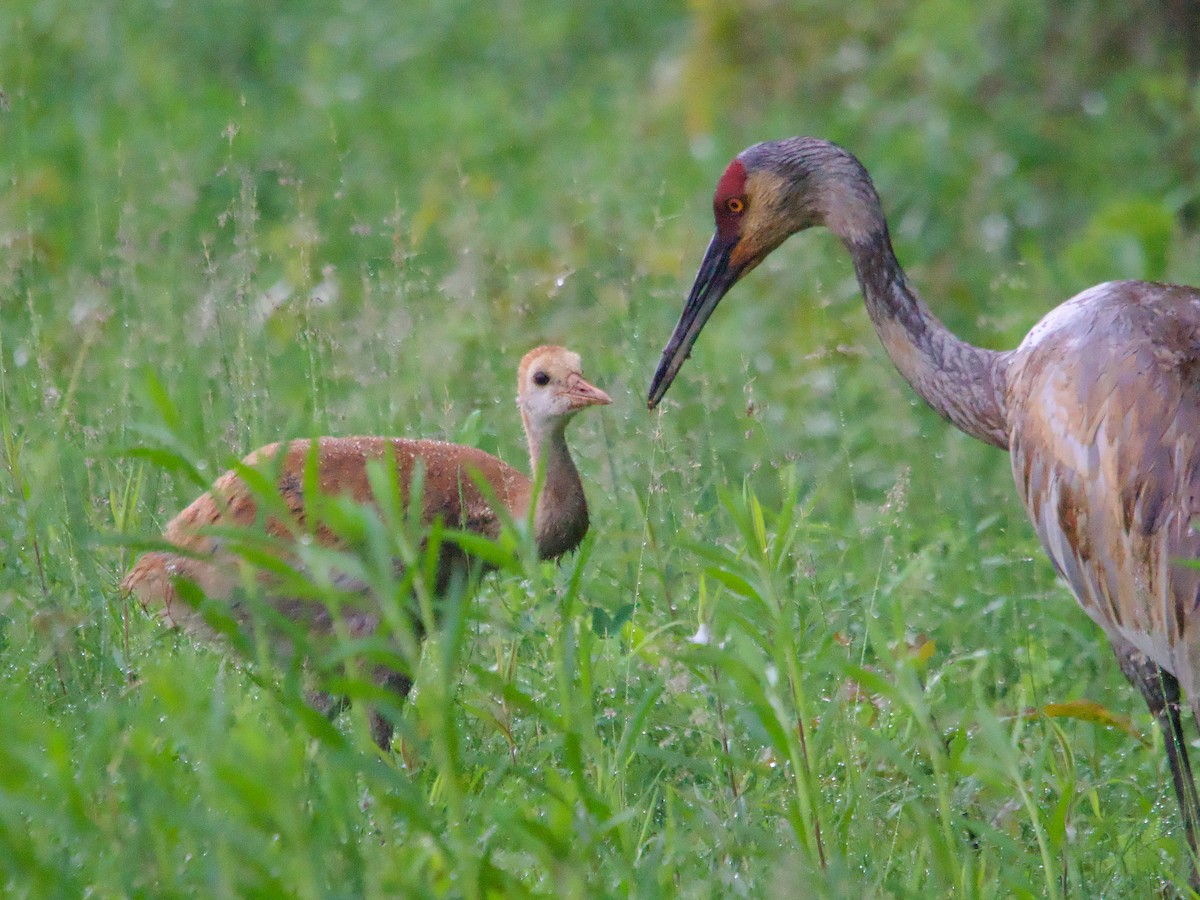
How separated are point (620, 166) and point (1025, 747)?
17.7ft

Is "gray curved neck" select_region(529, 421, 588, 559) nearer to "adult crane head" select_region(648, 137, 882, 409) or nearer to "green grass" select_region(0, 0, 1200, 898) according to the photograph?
"green grass" select_region(0, 0, 1200, 898)

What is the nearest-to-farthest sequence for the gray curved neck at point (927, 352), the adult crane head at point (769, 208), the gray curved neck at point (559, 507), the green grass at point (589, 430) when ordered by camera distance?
the green grass at point (589, 430) → the gray curved neck at point (559, 507) → the gray curved neck at point (927, 352) → the adult crane head at point (769, 208)

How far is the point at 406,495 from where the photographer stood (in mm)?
4180

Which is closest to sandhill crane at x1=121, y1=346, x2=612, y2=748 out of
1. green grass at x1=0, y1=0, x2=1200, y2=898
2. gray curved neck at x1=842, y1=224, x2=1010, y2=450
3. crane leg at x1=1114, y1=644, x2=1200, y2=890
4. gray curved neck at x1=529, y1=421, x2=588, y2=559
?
gray curved neck at x1=529, y1=421, x2=588, y2=559

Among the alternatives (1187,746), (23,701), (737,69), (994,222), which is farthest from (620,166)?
(23,701)

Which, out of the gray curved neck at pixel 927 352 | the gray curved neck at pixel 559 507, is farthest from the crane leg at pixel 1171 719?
the gray curved neck at pixel 559 507

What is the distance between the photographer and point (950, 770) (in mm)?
2848

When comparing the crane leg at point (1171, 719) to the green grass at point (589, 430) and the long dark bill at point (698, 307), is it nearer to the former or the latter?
the green grass at point (589, 430)

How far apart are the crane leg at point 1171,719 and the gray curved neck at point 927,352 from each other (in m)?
0.75

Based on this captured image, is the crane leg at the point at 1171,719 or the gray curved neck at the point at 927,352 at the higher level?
the gray curved neck at the point at 927,352

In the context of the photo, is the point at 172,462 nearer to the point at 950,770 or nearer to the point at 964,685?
the point at 950,770

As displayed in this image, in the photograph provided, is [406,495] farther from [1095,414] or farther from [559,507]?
[1095,414]

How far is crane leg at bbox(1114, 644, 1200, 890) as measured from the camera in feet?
12.8

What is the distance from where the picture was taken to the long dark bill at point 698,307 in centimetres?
494
